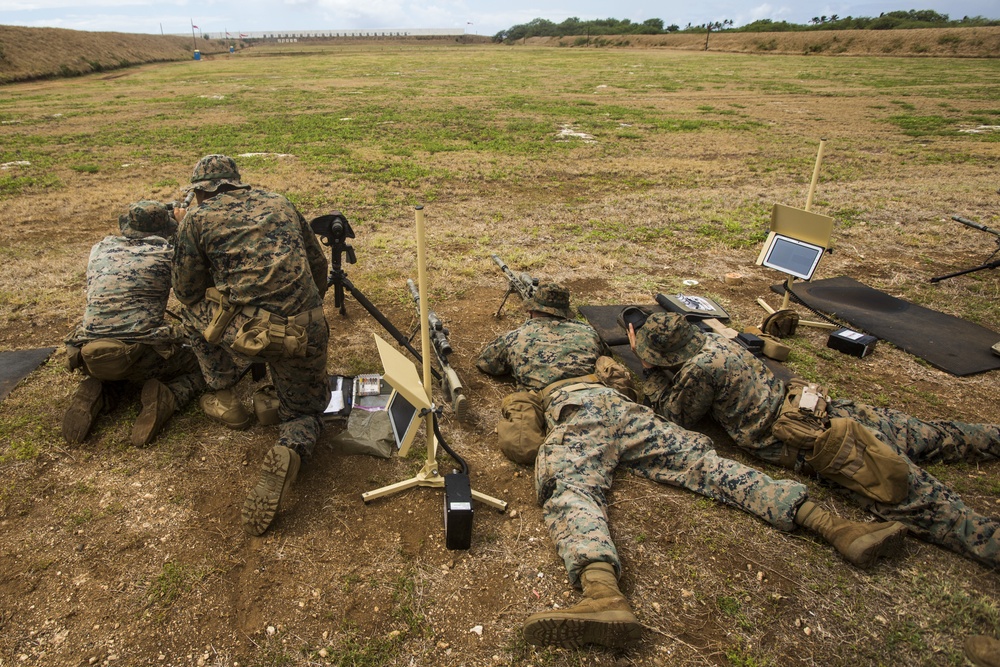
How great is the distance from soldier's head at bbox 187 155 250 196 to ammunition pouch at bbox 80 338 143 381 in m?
1.20

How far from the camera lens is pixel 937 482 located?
3.30 meters

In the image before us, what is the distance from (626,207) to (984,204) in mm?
6335

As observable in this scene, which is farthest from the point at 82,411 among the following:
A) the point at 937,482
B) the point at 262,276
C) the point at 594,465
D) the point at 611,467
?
the point at 937,482

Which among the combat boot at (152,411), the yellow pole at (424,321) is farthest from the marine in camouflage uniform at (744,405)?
the combat boot at (152,411)

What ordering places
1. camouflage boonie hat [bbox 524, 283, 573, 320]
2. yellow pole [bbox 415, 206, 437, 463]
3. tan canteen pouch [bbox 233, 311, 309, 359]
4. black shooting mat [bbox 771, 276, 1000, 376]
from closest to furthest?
yellow pole [bbox 415, 206, 437, 463] → tan canteen pouch [bbox 233, 311, 309, 359] → camouflage boonie hat [bbox 524, 283, 573, 320] → black shooting mat [bbox 771, 276, 1000, 376]

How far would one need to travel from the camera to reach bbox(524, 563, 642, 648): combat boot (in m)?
2.47

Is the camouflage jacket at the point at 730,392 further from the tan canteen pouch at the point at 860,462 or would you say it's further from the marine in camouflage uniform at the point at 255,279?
the marine in camouflage uniform at the point at 255,279

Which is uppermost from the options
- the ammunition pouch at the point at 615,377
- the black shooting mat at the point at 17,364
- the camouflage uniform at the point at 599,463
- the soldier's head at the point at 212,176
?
the soldier's head at the point at 212,176

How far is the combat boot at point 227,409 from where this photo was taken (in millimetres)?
4156

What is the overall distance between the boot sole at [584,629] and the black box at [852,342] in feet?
13.7

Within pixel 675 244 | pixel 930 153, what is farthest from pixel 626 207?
pixel 930 153

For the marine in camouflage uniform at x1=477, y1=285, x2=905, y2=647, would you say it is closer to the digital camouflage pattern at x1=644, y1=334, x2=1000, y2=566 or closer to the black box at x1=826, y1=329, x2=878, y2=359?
the digital camouflage pattern at x1=644, y1=334, x2=1000, y2=566

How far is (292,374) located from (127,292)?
1.50 metres

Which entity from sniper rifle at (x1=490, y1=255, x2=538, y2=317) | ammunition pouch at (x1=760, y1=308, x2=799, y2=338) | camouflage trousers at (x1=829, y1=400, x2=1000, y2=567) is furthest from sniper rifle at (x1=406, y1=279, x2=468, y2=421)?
ammunition pouch at (x1=760, y1=308, x2=799, y2=338)
